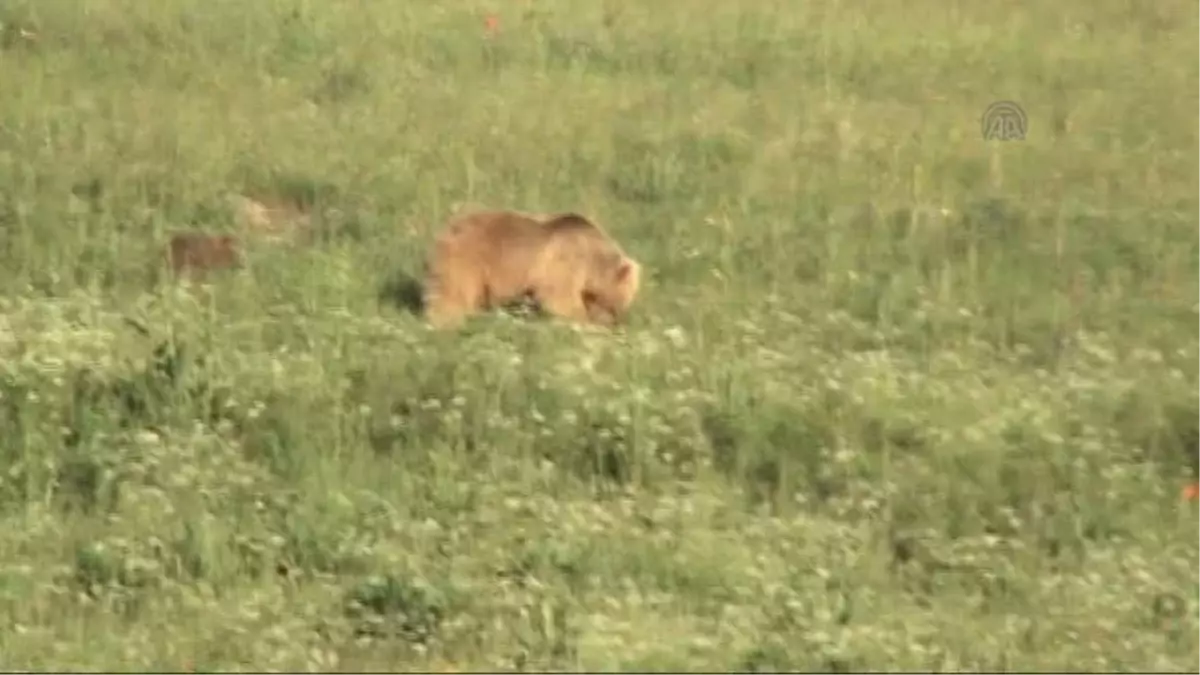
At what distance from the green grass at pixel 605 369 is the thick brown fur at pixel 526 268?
0.63 feet

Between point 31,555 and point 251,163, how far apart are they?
149 inches

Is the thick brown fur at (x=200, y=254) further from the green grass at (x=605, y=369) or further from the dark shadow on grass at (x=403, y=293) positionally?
the dark shadow on grass at (x=403, y=293)

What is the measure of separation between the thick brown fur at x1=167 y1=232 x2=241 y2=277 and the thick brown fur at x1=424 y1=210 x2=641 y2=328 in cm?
102

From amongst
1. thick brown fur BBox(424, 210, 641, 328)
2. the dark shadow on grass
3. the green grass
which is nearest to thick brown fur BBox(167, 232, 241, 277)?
the green grass

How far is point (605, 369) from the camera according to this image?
249 inches

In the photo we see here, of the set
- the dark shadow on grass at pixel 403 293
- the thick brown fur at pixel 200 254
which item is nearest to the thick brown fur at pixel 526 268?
the dark shadow on grass at pixel 403 293

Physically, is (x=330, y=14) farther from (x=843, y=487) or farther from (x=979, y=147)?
(x=843, y=487)

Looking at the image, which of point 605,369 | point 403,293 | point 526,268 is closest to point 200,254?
point 403,293

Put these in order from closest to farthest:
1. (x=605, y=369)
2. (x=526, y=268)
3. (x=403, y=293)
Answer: (x=605, y=369), (x=526, y=268), (x=403, y=293)

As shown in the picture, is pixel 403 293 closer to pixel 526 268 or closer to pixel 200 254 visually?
pixel 526 268

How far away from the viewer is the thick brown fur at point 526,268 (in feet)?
22.6

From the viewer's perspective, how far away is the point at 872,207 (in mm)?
8484

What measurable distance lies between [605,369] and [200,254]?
207 cm

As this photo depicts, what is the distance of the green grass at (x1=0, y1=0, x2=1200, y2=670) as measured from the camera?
4812 mm
